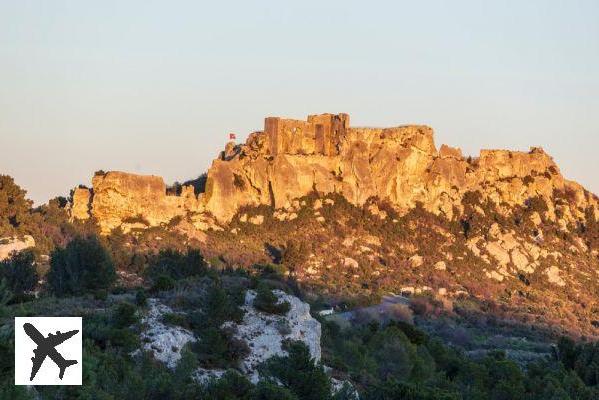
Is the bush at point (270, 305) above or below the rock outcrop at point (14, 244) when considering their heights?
above

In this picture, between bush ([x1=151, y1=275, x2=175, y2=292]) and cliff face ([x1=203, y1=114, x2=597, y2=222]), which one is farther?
cliff face ([x1=203, y1=114, x2=597, y2=222])

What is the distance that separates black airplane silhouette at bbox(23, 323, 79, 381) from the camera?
26797 mm

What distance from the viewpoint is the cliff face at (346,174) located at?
109 meters

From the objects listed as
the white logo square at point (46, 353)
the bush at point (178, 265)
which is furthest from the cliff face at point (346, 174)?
the white logo square at point (46, 353)

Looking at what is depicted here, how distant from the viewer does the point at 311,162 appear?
372 ft

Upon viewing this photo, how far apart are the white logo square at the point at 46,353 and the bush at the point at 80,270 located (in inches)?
1271

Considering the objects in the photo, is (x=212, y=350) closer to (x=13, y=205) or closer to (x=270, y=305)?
(x=270, y=305)

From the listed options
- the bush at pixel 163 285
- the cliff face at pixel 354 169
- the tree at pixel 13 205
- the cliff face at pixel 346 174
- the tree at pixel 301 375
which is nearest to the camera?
the tree at pixel 301 375

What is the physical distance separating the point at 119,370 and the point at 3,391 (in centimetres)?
1041

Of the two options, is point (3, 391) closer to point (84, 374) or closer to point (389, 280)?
point (84, 374)

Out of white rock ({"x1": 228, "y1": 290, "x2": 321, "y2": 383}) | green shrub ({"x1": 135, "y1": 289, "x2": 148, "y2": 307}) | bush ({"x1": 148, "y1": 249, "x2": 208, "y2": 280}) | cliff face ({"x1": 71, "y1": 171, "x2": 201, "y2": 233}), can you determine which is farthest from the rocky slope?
green shrub ({"x1": 135, "y1": 289, "x2": 148, "y2": 307})

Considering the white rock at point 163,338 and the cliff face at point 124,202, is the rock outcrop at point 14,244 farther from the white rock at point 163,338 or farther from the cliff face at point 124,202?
the white rock at point 163,338

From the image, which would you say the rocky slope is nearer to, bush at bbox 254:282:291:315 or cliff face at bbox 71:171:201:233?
cliff face at bbox 71:171:201:233

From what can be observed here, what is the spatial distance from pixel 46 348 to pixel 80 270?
119 feet
